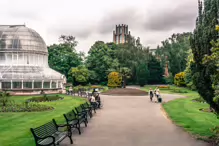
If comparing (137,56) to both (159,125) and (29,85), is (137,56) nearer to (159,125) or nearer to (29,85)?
(29,85)

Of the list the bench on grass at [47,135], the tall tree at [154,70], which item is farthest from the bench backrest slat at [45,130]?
the tall tree at [154,70]

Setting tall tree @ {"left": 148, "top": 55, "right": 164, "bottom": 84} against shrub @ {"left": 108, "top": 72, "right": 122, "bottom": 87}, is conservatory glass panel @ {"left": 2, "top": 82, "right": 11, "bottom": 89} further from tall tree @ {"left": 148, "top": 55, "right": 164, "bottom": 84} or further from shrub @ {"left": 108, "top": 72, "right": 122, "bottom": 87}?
tall tree @ {"left": 148, "top": 55, "right": 164, "bottom": 84}

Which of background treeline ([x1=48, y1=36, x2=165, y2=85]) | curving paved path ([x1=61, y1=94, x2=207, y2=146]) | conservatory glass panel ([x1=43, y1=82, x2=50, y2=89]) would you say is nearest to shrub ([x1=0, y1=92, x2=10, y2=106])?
curving paved path ([x1=61, y1=94, x2=207, y2=146])

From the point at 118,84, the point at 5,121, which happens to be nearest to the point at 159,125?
the point at 5,121

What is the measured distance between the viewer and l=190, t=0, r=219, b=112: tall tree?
1059 centimetres

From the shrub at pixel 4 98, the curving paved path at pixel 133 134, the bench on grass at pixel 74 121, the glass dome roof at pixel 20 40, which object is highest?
the glass dome roof at pixel 20 40

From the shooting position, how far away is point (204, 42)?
1081 cm

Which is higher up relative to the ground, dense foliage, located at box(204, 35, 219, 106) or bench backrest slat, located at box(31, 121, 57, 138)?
dense foliage, located at box(204, 35, 219, 106)

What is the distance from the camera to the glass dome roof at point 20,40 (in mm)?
46312

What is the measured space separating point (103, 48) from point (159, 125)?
60748 millimetres

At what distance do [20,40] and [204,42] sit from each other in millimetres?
42359

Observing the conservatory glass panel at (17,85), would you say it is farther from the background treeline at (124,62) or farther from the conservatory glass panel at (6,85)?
the background treeline at (124,62)

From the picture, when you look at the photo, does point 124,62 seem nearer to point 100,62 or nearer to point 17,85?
point 100,62

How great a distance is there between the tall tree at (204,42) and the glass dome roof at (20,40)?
40.9 metres
